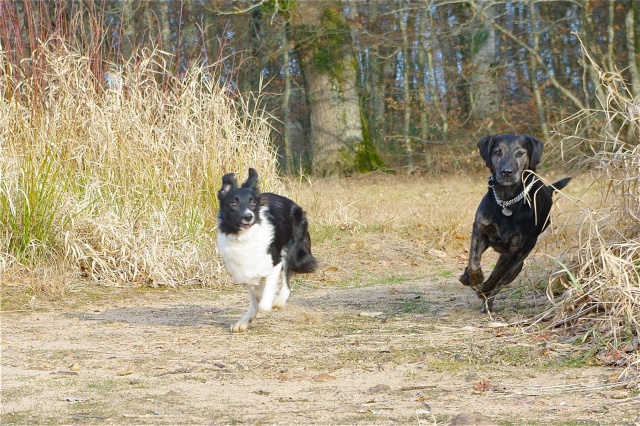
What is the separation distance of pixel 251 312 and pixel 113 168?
3.00 metres

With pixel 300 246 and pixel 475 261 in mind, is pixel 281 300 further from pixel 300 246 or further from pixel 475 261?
pixel 475 261

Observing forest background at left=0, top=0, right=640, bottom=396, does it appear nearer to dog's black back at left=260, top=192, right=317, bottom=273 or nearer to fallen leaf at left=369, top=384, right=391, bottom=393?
fallen leaf at left=369, top=384, right=391, bottom=393

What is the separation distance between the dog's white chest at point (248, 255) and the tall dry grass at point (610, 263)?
1979 mm

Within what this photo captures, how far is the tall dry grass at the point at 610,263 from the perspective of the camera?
4.75 metres

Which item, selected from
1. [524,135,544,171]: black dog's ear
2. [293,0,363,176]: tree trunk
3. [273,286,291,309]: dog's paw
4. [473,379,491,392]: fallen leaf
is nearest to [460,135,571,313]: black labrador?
[524,135,544,171]: black dog's ear

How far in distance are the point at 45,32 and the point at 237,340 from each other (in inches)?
192

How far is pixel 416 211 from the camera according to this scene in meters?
11.2

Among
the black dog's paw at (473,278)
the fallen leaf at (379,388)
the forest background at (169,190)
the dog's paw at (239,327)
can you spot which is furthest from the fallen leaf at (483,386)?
the dog's paw at (239,327)

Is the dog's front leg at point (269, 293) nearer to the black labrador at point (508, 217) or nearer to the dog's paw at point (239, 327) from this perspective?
the dog's paw at point (239, 327)

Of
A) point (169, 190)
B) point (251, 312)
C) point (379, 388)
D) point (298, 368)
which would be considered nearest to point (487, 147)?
point (251, 312)

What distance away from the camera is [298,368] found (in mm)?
4738

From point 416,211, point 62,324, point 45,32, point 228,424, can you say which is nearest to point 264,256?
point 62,324

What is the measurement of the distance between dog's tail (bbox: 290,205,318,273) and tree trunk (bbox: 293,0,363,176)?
1122cm

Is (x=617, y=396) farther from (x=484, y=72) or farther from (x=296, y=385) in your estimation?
(x=484, y=72)
